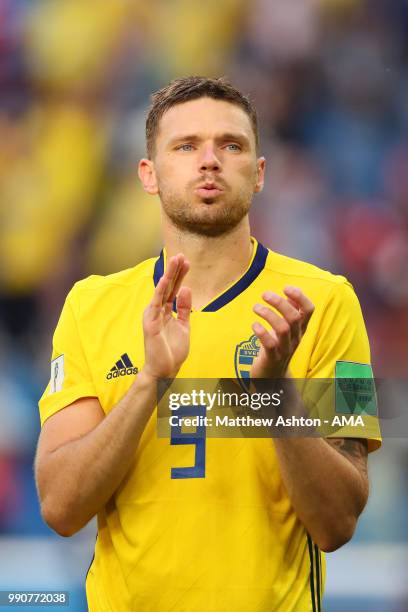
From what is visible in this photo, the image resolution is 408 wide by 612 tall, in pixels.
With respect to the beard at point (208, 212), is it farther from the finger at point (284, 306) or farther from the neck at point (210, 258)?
the finger at point (284, 306)

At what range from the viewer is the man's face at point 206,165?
82.1 inches

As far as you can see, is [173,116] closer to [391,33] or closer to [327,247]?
[327,247]

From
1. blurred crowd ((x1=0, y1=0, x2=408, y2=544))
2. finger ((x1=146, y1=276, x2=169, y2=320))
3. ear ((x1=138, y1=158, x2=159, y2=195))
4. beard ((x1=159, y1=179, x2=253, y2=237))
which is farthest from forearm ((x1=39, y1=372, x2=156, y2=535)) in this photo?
blurred crowd ((x1=0, y1=0, x2=408, y2=544))

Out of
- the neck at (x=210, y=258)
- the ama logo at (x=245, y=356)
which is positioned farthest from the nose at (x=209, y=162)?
the ama logo at (x=245, y=356)

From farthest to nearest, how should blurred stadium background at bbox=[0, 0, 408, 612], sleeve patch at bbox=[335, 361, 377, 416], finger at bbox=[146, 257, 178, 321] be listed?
1. blurred stadium background at bbox=[0, 0, 408, 612]
2. sleeve patch at bbox=[335, 361, 377, 416]
3. finger at bbox=[146, 257, 178, 321]

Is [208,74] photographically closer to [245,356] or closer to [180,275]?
[245,356]

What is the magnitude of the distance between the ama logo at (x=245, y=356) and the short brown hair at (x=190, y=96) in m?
0.50


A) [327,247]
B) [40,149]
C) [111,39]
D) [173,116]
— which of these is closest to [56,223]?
[40,149]

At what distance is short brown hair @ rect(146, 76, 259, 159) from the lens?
2.22 metres

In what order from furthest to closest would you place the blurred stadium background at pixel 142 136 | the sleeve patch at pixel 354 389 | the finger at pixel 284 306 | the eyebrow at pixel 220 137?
the blurred stadium background at pixel 142 136 < the eyebrow at pixel 220 137 < the sleeve patch at pixel 354 389 < the finger at pixel 284 306

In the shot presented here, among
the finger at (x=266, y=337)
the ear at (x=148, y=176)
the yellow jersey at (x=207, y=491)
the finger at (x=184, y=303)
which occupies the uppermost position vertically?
the ear at (x=148, y=176)

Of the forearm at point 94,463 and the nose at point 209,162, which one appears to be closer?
the forearm at point 94,463

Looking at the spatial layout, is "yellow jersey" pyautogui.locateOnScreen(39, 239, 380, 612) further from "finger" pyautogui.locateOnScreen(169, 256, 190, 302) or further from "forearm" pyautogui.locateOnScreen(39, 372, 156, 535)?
"finger" pyautogui.locateOnScreen(169, 256, 190, 302)

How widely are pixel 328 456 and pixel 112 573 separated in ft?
1.78
